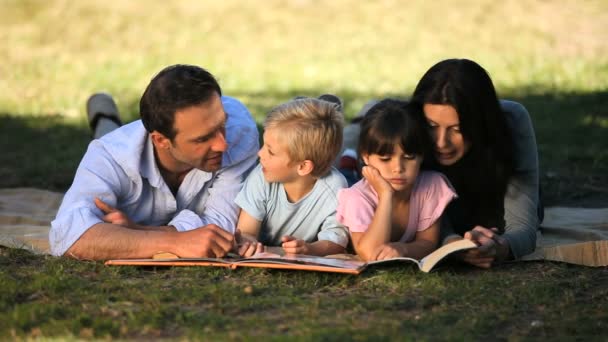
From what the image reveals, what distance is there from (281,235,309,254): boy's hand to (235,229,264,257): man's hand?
16cm

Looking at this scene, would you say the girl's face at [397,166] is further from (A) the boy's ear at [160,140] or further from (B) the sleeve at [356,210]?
(A) the boy's ear at [160,140]

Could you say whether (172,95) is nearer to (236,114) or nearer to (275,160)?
(275,160)

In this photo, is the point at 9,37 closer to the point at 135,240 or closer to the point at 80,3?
the point at 80,3

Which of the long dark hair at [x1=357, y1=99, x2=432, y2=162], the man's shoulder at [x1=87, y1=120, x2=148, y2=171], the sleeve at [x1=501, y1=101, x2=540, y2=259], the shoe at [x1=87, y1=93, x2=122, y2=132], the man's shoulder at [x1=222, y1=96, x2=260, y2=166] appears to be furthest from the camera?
the shoe at [x1=87, y1=93, x2=122, y2=132]

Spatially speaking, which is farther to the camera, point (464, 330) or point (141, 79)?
point (141, 79)

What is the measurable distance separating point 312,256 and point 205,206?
0.86 m

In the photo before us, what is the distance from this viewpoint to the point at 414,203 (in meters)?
5.07

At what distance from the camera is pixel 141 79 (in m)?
12.3

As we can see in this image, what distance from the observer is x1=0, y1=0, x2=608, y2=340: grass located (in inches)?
158

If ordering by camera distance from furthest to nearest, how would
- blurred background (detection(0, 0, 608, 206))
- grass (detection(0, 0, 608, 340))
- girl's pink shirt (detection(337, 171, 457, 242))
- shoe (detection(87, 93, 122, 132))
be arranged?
blurred background (detection(0, 0, 608, 206)), shoe (detection(87, 93, 122, 132)), girl's pink shirt (detection(337, 171, 457, 242)), grass (detection(0, 0, 608, 340))

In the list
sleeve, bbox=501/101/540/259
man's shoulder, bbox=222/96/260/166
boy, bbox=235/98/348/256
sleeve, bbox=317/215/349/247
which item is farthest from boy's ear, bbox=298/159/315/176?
sleeve, bbox=501/101/540/259

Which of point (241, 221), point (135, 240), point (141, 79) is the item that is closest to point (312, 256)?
point (241, 221)

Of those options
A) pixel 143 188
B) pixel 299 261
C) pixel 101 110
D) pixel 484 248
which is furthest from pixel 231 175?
pixel 101 110

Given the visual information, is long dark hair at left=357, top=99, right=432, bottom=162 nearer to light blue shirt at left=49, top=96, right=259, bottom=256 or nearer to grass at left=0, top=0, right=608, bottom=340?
grass at left=0, top=0, right=608, bottom=340
